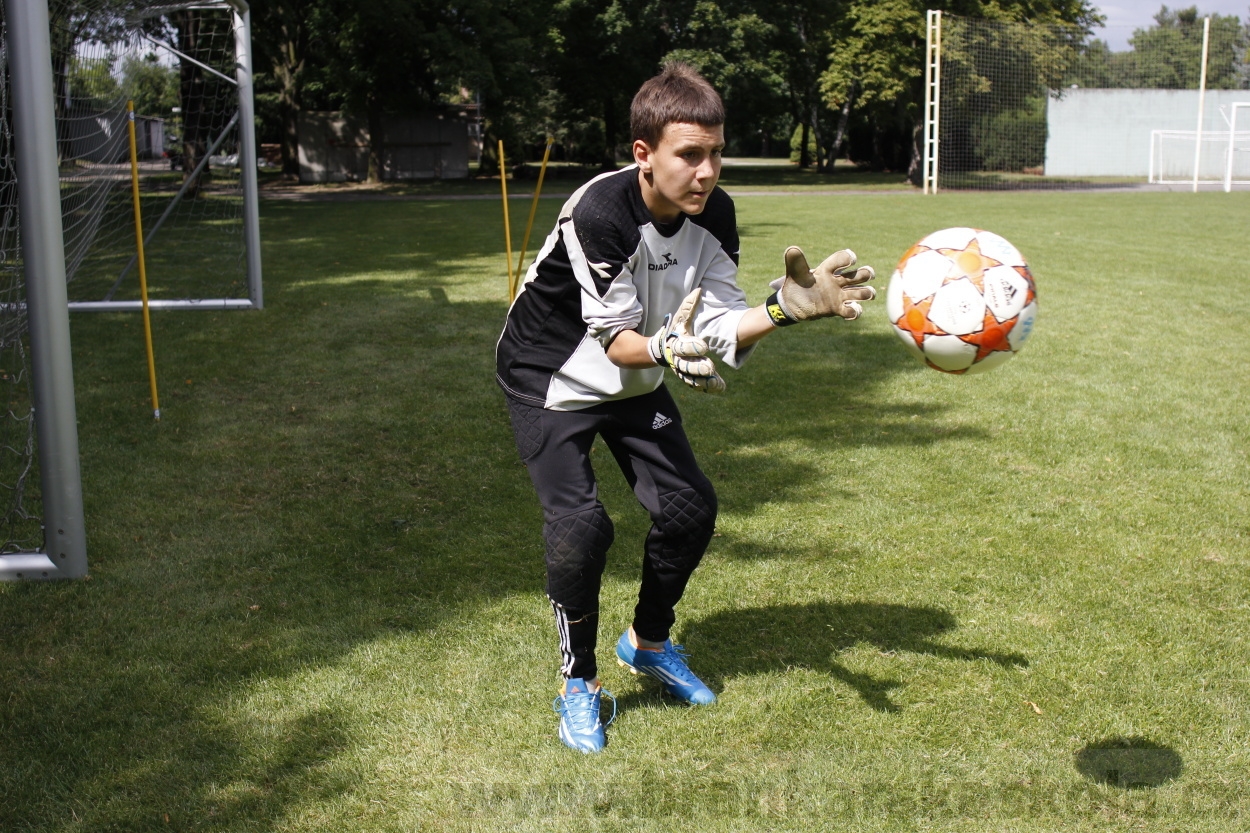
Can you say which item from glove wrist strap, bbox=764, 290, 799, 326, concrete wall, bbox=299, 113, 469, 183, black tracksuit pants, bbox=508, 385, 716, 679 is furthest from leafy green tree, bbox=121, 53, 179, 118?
concrete wall, bbox=299, 113, 469, 183

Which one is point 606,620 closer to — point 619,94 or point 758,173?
point 619,94

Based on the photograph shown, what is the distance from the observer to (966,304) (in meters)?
3.10

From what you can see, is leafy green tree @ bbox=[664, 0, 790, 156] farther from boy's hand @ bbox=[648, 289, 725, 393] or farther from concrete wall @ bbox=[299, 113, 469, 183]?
boy's hand @ bbox=[648, 289, 725, 393]

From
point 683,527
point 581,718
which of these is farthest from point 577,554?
point 581,718

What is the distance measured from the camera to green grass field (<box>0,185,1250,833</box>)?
3.03 m

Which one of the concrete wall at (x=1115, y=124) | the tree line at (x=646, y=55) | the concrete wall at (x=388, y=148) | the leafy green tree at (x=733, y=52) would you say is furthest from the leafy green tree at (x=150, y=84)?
the concrete wall at (x=1115, y=124)

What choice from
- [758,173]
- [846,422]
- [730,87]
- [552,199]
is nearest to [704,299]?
[846,422]

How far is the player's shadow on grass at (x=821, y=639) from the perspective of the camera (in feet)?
12.1

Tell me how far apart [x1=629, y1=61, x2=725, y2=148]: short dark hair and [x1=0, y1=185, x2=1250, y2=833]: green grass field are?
1806 mm

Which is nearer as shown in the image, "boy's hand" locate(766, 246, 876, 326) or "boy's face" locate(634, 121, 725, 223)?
"boy's hand" locate(766, 246, 876, 326)

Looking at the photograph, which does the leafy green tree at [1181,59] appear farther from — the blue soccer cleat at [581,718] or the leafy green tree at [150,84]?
the blue soccer cleat at [581,718]

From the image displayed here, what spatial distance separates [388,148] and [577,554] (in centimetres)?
3492

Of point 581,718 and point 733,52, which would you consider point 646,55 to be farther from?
point 581,718

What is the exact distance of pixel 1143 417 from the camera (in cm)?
675
